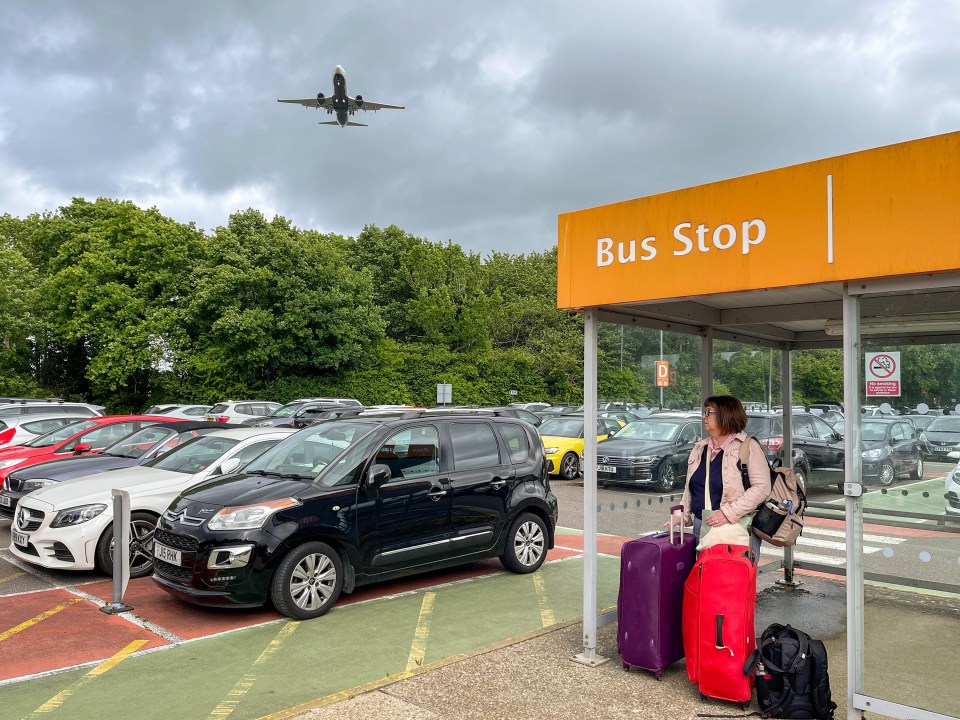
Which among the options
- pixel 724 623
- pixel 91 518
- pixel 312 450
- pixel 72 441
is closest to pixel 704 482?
pixel 724 623

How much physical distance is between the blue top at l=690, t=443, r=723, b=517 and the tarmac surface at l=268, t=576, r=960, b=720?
106 centimetres

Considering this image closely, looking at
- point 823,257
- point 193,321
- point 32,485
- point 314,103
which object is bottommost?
point 32,485

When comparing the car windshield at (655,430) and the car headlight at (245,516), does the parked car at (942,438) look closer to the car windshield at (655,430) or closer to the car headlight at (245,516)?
the car windshield at (655,430)

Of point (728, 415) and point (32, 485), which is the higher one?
point (728, 415)

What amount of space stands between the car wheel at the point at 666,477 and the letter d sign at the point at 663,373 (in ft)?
2.24

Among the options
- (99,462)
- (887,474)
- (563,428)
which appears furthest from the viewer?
(563,428)

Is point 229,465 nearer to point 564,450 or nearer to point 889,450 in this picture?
point 889,450

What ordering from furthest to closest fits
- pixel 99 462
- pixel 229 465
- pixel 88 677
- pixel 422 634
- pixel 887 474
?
1. pixel 99 462
2. pixel 229 465
3. pixel 422 634
4. pixel 88 677
5. pixel 887 474

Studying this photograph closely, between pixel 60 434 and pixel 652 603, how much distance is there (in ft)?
41.5

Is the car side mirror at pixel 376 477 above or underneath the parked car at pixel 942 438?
underneath

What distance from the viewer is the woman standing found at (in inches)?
192

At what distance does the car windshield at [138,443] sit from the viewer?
10.7m

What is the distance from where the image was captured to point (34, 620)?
21.4 feet

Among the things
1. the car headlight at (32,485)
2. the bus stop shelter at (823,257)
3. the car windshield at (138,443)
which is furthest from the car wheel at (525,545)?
the car headlight at (32,485)
